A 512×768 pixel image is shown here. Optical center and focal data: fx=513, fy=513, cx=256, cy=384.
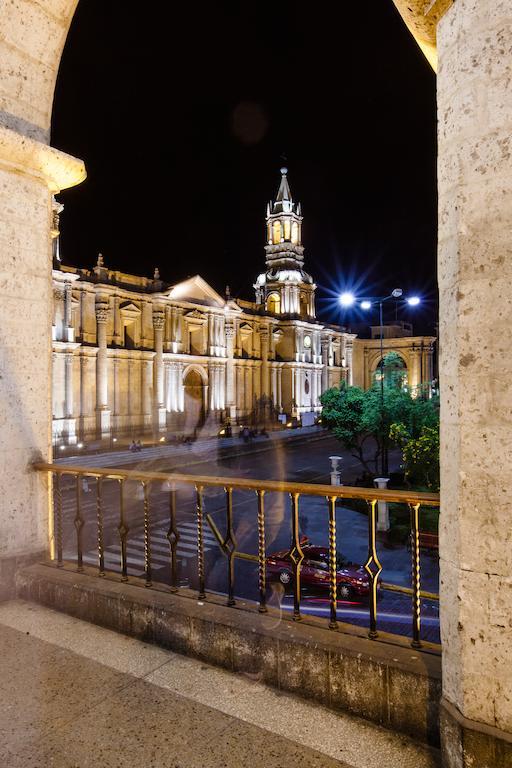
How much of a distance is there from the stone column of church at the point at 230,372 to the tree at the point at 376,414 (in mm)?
20700

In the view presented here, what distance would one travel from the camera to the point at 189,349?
146ft

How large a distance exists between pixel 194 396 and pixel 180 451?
12878 millimetres

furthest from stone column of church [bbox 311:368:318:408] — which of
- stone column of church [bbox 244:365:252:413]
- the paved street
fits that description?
the paved street

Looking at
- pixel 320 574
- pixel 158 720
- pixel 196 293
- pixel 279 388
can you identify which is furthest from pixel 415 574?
pixel 279 388

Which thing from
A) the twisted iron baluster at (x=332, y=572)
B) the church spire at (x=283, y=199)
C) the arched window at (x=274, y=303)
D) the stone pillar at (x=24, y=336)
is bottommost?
the twisted iron baluster at (x=332, y=572)

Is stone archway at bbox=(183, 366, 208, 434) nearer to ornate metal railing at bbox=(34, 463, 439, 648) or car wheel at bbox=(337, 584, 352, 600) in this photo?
car wheel at bbox=(337, 584, 352, 600)

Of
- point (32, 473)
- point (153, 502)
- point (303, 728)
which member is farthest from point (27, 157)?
point (153, 502)

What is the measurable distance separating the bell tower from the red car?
45.6 metres

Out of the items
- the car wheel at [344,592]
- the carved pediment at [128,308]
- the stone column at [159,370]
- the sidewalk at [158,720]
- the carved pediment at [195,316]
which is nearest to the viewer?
the sidewalk at [158,720]

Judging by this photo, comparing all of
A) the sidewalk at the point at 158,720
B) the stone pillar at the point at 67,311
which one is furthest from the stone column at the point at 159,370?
the sidewalk at the point at 158,720

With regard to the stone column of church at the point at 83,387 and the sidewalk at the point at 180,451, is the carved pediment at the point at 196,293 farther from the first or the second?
the sidewalk at the point at 180,451

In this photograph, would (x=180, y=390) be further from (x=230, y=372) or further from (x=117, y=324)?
(x=117, y=324)

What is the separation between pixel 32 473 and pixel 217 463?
25518 mm

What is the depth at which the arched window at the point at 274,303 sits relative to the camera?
187 feet
